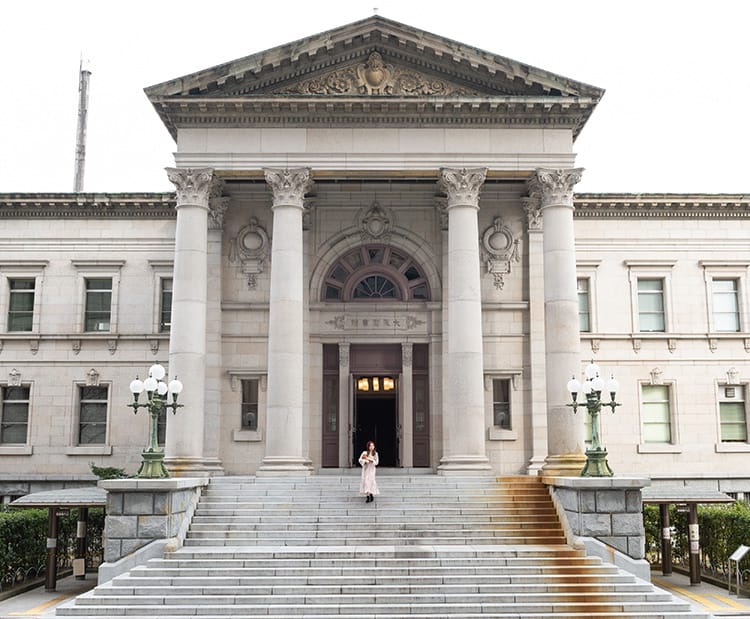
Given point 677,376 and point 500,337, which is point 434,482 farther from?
point 677,376

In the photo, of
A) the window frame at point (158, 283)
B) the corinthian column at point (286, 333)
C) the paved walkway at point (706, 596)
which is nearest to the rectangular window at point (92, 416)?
the window frame at point (158, 283)

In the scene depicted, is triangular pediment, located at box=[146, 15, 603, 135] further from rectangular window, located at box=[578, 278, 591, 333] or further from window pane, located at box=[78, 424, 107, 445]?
window pane, located at box=[78, 424, 107, 445]

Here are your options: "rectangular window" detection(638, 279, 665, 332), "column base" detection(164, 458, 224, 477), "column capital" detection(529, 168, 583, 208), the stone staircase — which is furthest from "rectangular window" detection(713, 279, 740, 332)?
"column base" detection(164, 458, 224, 477)

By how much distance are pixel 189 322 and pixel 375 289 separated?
840cm

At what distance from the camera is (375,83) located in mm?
30875

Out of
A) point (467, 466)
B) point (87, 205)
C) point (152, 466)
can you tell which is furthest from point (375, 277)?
Answer: point (152, 466)

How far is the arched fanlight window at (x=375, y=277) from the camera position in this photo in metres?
35.0

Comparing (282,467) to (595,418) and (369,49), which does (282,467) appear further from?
(369,49)

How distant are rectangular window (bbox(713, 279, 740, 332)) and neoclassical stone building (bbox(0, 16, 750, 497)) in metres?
0.07

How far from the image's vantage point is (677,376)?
37125 millimetres

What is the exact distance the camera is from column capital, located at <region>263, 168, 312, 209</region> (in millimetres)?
30516

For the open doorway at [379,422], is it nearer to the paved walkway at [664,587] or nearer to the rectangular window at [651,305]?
the rectangular window at [651,305]

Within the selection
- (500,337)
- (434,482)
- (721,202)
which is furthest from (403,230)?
(721,202)

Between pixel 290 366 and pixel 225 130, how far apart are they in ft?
27.5
